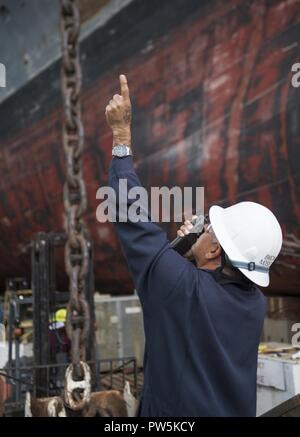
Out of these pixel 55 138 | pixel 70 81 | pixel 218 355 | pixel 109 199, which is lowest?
pixel 218 355

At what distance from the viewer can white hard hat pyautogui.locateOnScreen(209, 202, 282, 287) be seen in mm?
1779

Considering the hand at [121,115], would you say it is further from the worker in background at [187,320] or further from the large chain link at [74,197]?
the large chain link at [74,197]

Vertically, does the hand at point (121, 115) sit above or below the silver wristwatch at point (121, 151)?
above

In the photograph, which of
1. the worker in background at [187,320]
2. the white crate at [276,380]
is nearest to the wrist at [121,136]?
the worker in background at [187,320]

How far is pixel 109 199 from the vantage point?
1.68 m

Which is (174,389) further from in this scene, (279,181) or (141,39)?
(141,39)

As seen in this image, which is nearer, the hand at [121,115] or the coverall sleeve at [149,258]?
the coverall sleeve at [149,258]

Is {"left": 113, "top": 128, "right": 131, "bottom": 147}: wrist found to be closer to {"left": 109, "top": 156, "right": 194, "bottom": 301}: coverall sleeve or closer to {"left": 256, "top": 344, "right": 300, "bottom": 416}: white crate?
{"left": 109, "top": 156, "right": 194, "bottom": 301}: coverall sleeve

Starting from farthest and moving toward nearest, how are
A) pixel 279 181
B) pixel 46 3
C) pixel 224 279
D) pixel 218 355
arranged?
pixel 46 3 < pixel 279 181 < pixel 224 279 < pixel 218 355

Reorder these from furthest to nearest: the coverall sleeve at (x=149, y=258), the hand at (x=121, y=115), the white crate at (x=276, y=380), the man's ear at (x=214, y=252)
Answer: the white crate at (x=276, y=380), the man's ear at (x=214, y=252), the hand at (x=121, y=115), the coverall sleeve at (x=149, y=258)

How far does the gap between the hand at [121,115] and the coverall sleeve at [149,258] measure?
0.15m

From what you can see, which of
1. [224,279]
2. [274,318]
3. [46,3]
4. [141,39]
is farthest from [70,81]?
[46,3]

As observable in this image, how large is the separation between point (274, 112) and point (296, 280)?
1645mm

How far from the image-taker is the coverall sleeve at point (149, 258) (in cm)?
158
